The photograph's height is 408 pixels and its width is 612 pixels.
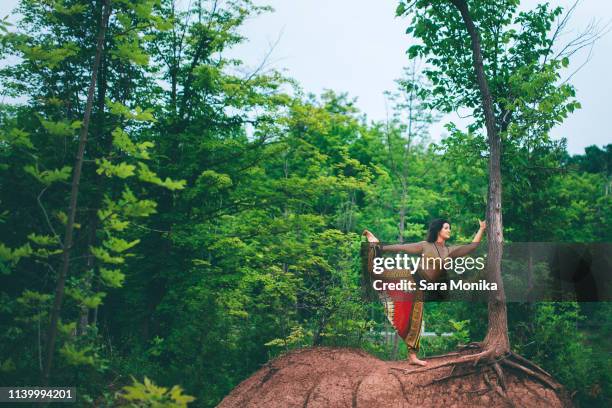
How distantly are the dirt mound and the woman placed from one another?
0.47 metres

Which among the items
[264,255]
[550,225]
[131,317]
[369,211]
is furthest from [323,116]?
[369,211]

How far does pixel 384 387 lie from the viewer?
8758mm

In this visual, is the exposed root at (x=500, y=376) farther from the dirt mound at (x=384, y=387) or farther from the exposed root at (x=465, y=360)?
the exposed root at (x=465, y=360)

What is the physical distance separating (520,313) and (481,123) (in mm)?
4291

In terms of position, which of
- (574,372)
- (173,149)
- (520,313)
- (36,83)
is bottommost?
(574,372)

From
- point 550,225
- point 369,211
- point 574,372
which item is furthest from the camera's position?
point 369,211

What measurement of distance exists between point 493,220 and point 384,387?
3637mm

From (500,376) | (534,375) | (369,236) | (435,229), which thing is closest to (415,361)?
(500,376)

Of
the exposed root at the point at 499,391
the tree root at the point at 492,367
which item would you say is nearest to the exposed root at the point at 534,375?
the tree root at the point at 492,367

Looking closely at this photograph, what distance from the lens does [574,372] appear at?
33.2 ft

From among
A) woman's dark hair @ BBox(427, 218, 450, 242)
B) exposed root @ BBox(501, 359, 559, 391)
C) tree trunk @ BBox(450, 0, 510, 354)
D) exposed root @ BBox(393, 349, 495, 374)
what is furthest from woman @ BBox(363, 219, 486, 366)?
exposed root @ BBox(501, 359, 559, 391)

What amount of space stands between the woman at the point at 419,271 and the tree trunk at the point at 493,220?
0.86 m

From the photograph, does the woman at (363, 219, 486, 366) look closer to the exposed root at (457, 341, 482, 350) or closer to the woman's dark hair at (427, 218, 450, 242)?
the woman's dark hair at (427, 218, 450, 242)

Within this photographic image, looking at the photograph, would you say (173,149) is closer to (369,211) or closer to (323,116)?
(323,116)
